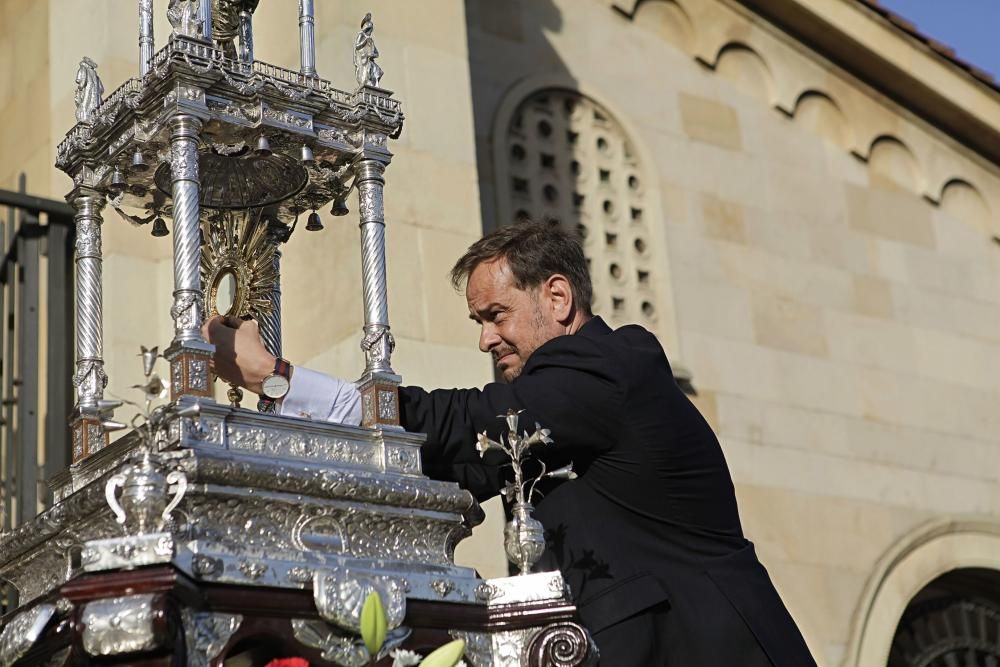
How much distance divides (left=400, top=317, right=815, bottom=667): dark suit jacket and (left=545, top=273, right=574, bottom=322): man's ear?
22 centimetres

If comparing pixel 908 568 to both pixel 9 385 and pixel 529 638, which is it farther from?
pixel 529 638

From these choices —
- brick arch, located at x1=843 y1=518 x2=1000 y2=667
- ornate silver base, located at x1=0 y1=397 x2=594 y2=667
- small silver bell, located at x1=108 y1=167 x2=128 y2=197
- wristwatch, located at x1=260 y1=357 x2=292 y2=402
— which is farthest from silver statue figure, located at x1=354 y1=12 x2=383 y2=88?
brick arch, located at x1=843 y1=518 x2=1000 y2=667

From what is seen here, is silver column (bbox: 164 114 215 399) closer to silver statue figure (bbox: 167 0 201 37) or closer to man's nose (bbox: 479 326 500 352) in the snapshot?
silver statue figure (bbox: 167 0 201 37)

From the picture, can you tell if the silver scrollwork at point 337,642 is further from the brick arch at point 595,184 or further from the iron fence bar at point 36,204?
the brick arch at point 595,184

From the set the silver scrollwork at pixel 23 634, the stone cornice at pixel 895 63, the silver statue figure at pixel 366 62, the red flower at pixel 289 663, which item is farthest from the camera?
the stone cornice at pixel 895 63

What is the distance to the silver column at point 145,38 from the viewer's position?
4451mm

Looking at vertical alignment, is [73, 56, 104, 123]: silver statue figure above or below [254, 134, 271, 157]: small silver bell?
above

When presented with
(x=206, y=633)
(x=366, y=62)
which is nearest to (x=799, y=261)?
(x=366, y=62)

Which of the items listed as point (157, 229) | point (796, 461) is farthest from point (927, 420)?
point (157, 229)

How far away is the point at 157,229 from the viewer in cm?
479

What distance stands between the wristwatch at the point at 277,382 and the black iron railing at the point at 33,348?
376cm

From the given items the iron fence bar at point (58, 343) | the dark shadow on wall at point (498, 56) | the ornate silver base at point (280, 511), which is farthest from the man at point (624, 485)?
the dark shadow on wall at point (498, 56)

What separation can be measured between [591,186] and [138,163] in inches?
210

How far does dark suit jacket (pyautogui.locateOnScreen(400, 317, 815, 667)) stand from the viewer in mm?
3885
